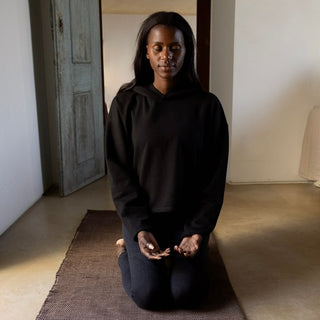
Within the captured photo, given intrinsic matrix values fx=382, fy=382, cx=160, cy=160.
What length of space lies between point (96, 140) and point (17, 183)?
0.93m

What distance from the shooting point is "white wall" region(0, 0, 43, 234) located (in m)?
2.12

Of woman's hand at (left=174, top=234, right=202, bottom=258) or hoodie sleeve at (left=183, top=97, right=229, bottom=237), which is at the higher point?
hoodie sleeve at (left=183, top=97, right=229, bottom=237)

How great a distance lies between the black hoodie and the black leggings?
0.11 meters

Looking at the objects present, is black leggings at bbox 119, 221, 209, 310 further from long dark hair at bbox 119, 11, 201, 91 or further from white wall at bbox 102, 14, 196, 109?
white wall at bbox 102, 14, 196, 109

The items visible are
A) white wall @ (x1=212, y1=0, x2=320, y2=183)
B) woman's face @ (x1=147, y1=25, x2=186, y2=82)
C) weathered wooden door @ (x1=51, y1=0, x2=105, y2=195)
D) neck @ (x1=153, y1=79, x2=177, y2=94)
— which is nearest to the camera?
woman's face @ (x1=147, y1=25, x2=186, y2=82)

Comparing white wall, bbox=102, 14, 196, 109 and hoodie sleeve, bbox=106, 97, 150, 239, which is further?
white wall, bbox=102, 14, 196, 109

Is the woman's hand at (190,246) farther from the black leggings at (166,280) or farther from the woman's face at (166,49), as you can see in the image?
the woman's face at (166,49)

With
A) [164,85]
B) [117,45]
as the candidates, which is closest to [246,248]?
[164,85]

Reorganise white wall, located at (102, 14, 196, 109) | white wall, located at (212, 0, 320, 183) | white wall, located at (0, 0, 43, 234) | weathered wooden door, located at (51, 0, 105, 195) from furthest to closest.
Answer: white wall, located at (102, 14, 196, 109) < white wall, located at (212, 0, 320, 183) < weathered wooden door, located at (51, 0, 105, 195) < white wall, located at (0, 0, 43, 234)

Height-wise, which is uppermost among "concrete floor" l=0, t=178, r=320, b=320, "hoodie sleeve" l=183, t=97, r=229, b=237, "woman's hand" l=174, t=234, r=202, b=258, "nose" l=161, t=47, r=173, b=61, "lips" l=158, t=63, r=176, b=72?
"nose" l=161, t=47, r=173, b=61

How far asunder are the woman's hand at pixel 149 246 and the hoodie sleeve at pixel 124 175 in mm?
32

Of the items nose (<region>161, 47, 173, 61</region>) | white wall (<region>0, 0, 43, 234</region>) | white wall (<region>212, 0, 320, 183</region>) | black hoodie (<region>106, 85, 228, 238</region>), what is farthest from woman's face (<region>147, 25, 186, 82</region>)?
white wall (<region>212, 0, 320, 183</region>)

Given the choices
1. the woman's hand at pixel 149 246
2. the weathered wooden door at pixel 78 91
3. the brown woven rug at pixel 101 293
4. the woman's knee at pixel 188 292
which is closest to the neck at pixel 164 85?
the woman's hand at pixel 149 246

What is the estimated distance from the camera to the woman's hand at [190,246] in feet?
4.59
